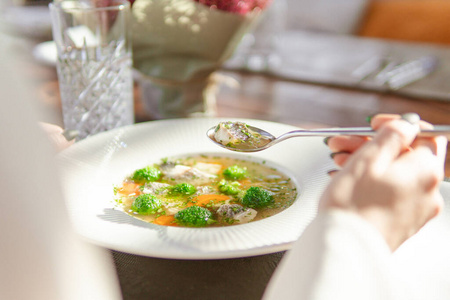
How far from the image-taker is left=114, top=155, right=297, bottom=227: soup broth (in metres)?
0.89

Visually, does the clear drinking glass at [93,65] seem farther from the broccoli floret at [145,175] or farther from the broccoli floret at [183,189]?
the broccoli floret at [183,189]

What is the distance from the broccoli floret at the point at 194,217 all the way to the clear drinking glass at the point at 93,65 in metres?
0.56

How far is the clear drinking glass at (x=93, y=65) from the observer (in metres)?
1.26

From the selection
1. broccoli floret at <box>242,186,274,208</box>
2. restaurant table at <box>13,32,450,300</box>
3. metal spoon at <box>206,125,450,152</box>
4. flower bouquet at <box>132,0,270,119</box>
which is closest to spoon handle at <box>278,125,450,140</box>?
metal spoon at <box>206,125,450,152</box>

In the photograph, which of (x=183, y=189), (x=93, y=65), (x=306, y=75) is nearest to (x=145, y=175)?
(x=183, y=189)

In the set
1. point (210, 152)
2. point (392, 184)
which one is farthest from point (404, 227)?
point (210, 152)

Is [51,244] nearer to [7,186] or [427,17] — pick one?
[7,186]

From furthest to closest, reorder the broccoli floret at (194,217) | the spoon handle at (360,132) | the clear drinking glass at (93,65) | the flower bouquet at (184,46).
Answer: the flower bouquet at (184,46) → the clear drinking glass at (93,65) → the broccoli floret at (194,217) → the spoon handle at (360,132)

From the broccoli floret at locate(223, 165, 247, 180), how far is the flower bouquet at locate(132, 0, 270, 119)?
0.48 m

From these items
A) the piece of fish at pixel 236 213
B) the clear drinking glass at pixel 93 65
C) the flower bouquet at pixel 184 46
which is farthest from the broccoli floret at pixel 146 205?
the flower bouquet at pixel 184 46

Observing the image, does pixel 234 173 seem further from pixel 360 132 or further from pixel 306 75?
pixel 306 75

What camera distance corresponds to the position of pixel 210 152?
1.25 metres

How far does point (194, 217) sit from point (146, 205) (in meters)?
0.12

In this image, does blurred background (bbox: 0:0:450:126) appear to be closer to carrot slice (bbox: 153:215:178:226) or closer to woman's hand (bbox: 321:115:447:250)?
carrot slice (bbox: 153:215:178:226)
